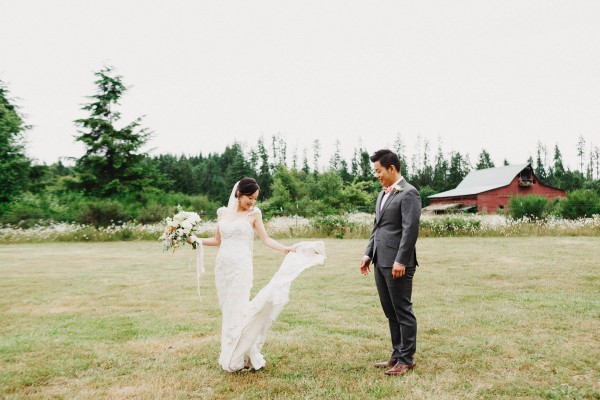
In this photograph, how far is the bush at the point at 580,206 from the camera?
24359 mm

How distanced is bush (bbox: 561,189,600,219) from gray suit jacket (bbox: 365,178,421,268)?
23.9 meters

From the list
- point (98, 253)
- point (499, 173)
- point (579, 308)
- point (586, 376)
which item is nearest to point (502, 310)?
point (579, 308)

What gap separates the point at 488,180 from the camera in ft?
182

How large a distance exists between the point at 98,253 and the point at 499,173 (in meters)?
49.2

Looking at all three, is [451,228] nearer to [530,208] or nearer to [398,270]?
[530,208]

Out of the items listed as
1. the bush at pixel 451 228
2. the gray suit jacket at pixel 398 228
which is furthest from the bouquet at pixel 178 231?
the bush at pixel 451 228

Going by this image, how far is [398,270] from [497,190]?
166 ft

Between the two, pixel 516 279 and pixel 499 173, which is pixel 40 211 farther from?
pixel 499 173

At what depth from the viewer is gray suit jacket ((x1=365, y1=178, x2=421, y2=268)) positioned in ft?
15.0

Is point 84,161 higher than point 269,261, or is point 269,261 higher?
point 84,161

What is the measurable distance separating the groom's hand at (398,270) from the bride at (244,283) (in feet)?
2.90

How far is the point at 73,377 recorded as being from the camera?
4871 mm

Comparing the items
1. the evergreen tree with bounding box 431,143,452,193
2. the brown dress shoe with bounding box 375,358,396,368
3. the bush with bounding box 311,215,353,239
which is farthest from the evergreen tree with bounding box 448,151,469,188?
the brown dress shoe with bounding box 375,358,396,368

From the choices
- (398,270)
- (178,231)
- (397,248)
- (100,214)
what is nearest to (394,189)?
(397,248)
